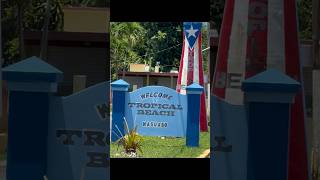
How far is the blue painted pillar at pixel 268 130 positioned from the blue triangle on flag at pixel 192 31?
37.9 feet

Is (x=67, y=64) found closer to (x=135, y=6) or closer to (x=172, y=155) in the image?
(x=135, y=6)

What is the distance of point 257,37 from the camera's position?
5598 mm

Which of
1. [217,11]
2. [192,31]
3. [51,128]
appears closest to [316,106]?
[51,128]

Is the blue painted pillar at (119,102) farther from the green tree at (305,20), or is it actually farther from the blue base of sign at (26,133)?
the blue base of sign at (26,133)

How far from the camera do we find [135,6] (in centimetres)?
736

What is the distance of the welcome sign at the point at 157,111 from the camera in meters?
14.0

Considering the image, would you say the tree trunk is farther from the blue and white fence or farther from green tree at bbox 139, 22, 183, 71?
green tree at bbox 139, 22, 183, 71

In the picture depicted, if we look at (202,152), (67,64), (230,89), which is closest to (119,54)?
(202,152)

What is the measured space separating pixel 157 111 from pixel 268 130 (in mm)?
9516

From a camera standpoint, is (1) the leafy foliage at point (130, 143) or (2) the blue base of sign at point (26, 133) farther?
(1) the leafy foliage at point (130, 143)

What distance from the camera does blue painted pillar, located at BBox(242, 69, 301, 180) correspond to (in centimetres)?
478

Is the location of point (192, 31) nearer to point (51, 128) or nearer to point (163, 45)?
point (163, 45)

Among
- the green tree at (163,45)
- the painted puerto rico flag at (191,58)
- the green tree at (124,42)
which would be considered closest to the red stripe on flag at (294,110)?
the painted puerto rico flag at (191,58)

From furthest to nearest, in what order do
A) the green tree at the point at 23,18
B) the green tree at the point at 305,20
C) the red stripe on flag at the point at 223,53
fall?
the green tree at the point at 305,20, the green tree at the point at 23,18, the red stripe on flag at the point at 223,53
